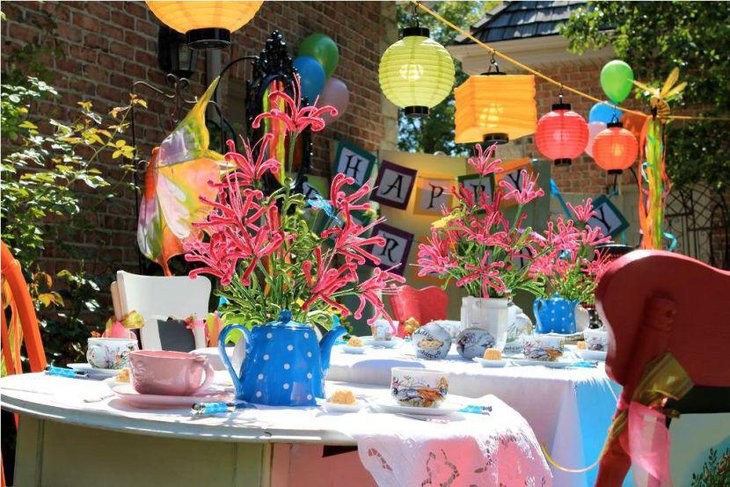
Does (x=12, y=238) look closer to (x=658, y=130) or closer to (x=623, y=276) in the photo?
(x=623, y=276)

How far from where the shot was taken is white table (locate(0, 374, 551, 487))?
4.69 ft

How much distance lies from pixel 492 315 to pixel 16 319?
1349 mm

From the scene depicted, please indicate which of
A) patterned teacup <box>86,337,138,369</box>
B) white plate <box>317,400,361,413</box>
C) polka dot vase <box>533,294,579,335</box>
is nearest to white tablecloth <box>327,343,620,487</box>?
patterned teacup <box>86,337,138,369</box>

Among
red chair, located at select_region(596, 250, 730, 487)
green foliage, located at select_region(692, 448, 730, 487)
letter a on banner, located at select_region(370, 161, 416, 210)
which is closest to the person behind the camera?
red chair, located at select_region(596, 250, 730, 487)

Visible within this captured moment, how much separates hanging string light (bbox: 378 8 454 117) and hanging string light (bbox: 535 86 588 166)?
6.48 ft

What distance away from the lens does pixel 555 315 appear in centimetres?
357

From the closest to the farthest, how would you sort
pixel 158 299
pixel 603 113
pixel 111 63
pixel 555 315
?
pixel 158 299 < pixel 555 315 < pixel 111 63 < pixel 603 113

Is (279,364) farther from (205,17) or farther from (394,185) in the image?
(394,185)

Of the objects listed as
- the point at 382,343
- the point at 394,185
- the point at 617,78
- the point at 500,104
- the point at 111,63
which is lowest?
the point at 382,343

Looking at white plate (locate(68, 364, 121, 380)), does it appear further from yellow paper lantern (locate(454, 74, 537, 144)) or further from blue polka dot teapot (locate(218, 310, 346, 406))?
yellow paper lantern (locate(454, 74, 537, 144))

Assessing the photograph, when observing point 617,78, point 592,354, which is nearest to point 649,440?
point 592,354

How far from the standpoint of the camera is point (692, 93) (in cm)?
845

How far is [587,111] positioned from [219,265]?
9.10 metres

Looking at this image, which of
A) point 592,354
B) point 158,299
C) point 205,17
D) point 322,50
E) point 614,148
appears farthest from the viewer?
point 614,148
